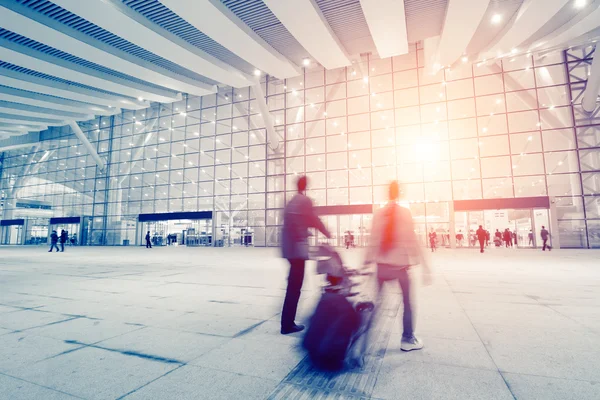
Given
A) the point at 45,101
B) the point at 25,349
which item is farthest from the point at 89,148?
the point at 25,349

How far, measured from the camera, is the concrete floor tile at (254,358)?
92.7 inches

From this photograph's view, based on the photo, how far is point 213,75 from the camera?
19812mm

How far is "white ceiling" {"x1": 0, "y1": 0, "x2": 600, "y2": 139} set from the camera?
45.2 feet

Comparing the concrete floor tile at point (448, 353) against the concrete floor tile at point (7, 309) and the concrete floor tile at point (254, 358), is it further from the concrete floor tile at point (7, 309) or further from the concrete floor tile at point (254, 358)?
the concrete floor tile at point (7, 309)

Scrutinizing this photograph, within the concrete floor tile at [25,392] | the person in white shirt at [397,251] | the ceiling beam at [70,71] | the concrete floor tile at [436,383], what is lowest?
the concrete floor tile at [436,383]

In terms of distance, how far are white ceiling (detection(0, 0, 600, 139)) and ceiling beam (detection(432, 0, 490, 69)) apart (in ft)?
0.16

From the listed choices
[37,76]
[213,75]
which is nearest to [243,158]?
[213,75]

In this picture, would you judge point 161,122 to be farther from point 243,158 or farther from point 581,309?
point 581,309

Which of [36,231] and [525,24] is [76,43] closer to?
[525,24]

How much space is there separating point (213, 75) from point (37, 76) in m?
11.9

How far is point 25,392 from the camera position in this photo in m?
2.03

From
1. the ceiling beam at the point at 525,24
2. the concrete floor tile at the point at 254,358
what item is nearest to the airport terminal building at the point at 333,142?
the ceiling beam at the point at 525,24

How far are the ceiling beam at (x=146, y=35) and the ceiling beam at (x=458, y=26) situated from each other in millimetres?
12297

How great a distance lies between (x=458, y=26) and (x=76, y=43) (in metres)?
19.1
